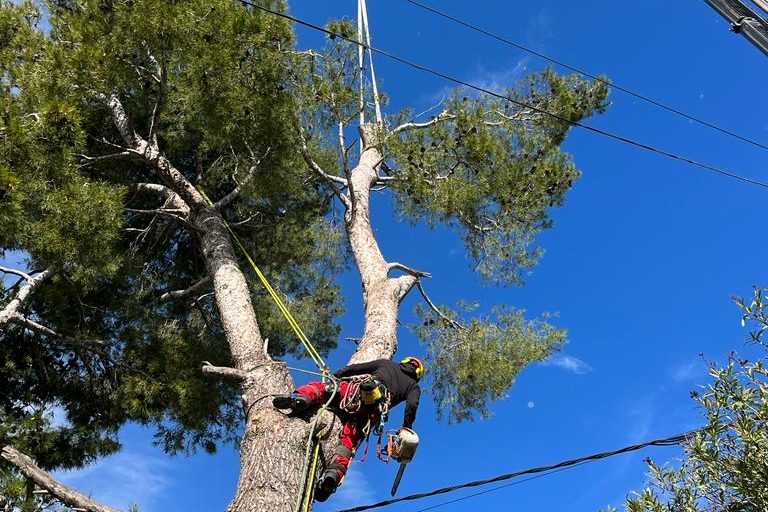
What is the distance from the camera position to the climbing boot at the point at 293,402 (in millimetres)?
3330

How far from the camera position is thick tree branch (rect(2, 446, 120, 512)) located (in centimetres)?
297

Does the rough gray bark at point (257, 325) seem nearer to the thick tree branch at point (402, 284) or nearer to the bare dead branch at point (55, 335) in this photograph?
the thick tree branch at point (402, 284)

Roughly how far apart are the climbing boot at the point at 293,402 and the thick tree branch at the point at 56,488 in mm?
937

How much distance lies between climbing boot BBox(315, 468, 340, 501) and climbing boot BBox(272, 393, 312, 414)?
1.25 feet

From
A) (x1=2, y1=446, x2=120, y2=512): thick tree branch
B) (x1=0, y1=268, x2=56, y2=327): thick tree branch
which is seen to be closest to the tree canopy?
(x1=0, y1=268, x2=56, y2=327): thick tree branch

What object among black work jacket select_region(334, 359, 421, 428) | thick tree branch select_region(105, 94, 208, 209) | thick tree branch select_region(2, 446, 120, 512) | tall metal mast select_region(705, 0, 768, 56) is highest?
thick tree branch select_region(105, 94, 208, 209)

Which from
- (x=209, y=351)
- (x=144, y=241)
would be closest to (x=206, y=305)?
(x=209, y=351)

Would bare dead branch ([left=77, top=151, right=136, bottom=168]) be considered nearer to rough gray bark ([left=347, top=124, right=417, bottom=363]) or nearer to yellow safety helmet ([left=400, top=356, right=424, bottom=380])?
rough gray bark ([left=347, top=124, right=417, bottom=363])

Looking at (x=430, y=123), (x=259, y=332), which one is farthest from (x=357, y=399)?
(x=430, y=123)

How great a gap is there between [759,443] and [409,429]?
1714 millimetres

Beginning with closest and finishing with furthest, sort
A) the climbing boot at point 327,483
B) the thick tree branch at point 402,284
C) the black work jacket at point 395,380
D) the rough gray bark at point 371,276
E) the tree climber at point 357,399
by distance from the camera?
1. the climbing boot at point 327,483
2. the tree climber at point 357,399
3. the black work jacket at point 395,380
4. the rough gray bark at point 371,276
5. the thick tree branch at point 402,284

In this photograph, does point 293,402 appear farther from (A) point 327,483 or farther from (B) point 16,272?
(B) point 16,272

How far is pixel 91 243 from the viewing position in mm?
4336

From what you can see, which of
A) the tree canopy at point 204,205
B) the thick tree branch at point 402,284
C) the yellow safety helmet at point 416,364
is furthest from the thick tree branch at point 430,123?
the yellow safety helmet at point 416,364
